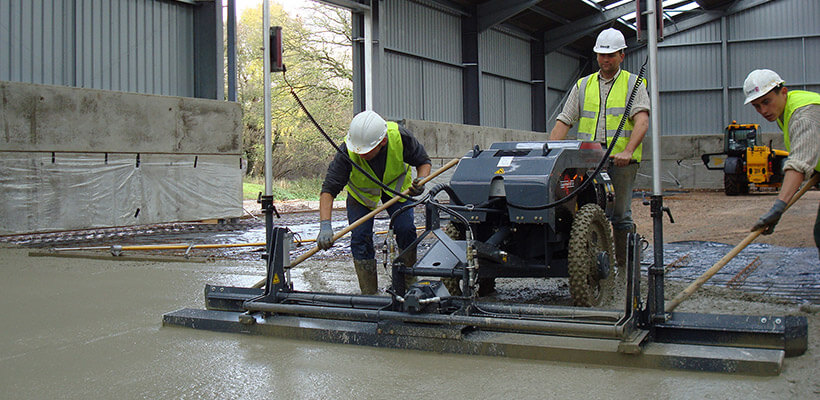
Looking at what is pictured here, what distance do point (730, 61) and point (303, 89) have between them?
14.7m

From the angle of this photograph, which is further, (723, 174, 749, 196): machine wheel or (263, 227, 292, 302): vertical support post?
(723, 174, 749, 196): machine wheel

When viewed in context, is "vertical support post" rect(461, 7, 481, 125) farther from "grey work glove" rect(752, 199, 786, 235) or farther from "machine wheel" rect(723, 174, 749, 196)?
"grey work glove" rect(752, 199, 786, 235)

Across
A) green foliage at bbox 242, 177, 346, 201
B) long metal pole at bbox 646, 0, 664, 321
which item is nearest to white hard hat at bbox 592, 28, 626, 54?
long metal pole at bbox 646, 0, 664, 321

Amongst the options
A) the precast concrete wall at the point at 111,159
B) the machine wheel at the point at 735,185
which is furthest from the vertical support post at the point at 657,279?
the machine wheel at the point at 735,185

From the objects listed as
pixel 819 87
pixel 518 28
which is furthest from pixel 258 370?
pixel 819 87

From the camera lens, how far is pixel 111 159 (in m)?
10.6

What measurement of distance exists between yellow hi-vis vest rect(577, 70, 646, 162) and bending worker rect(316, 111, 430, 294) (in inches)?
46.6

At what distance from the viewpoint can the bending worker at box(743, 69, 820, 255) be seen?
3.49 meters

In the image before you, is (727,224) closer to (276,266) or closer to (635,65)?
(276,266)

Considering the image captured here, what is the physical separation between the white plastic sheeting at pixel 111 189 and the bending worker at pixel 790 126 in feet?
29.7

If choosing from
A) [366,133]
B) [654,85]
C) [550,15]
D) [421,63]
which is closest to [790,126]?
[654,85]

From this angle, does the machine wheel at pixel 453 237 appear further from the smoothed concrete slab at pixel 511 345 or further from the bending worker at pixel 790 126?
the bending worker at pixel 790 126

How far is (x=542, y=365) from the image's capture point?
3.00 m

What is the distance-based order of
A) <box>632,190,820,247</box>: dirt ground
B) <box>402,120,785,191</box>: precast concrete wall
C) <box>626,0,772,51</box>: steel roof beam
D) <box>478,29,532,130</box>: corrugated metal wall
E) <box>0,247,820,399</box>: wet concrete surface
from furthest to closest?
<box>626,0,772,51</box>: steel roof beam
<box>402,120,785,191</box>: precast concrete wall
<box>478,29,532,130</box>: corrugated metal wall
<box>632,190,820,247</box>: dirt ground
<box>0,247,820,399</box>: wet concrete surface
